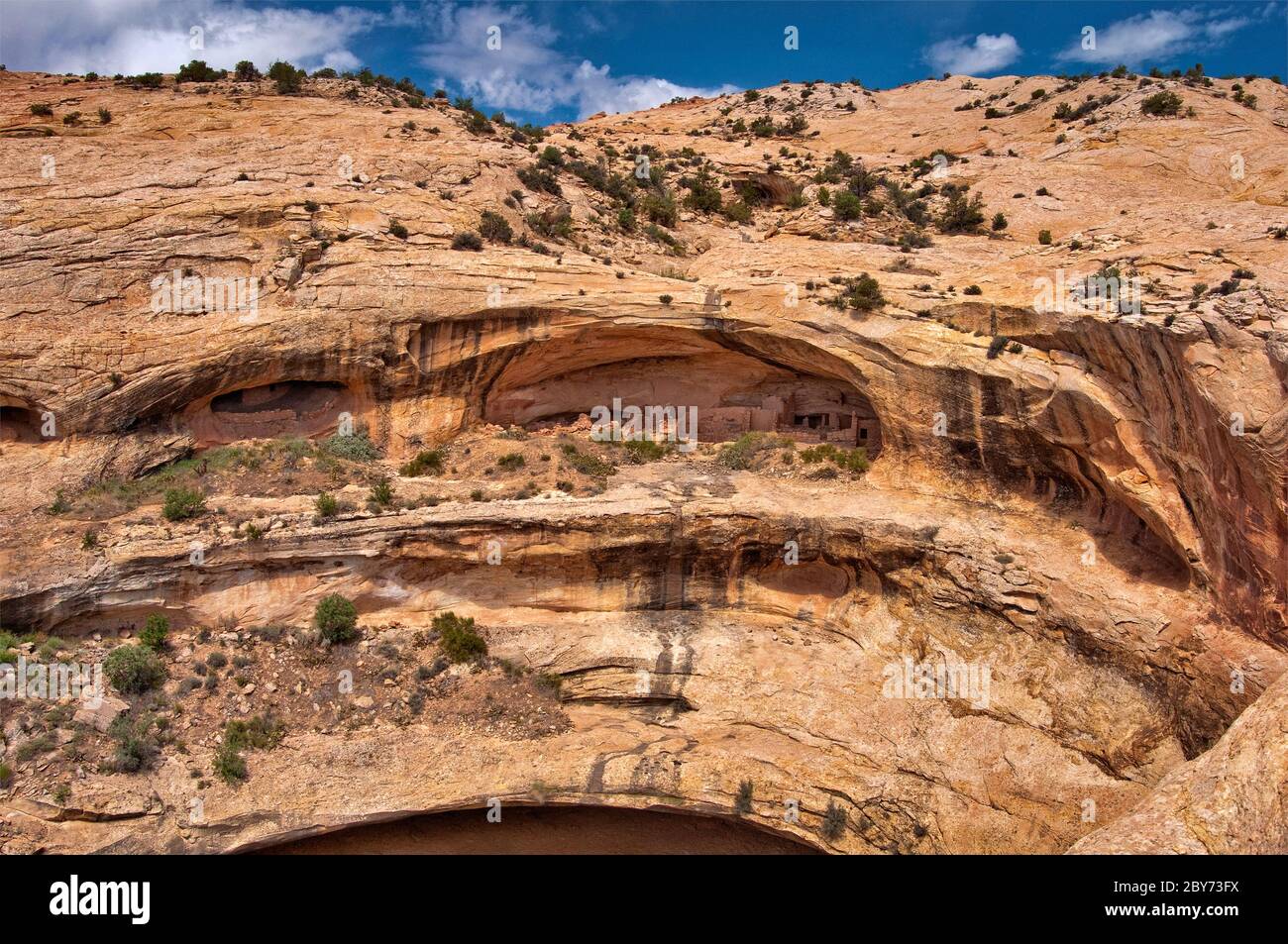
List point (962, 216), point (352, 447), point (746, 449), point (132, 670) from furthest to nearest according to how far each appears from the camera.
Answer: point (962, 216) < point (746, 449) < point (352, 447) < point (132, 670)

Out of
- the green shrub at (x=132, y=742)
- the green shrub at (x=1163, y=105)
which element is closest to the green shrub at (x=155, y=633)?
the green shrub at (x=132, y=742)

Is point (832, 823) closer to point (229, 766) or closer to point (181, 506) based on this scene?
point (229, 766)

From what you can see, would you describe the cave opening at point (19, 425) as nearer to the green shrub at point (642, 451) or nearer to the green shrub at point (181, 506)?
the green shrub at point (181, 506)

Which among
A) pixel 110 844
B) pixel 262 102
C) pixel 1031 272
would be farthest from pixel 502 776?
pixel 262 102

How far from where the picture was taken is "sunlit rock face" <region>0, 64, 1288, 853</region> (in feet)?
36.7

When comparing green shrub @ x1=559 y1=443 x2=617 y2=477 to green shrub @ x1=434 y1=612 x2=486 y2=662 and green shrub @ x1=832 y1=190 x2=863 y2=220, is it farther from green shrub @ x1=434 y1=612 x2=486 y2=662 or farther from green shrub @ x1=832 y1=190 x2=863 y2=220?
green shrub @ x1=832 y1=190 x2=863 y2=220

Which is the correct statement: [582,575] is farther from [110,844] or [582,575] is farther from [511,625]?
[110,844]

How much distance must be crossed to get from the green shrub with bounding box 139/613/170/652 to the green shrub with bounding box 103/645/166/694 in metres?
0.31

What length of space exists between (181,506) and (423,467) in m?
4.42

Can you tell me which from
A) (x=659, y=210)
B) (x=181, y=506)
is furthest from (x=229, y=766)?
(x=659, y=210)

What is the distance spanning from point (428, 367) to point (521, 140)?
10.6 metres

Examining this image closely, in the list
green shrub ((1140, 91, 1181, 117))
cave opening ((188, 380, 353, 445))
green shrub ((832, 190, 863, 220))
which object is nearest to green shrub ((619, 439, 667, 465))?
cave opening ((188, 380, 353, 445))

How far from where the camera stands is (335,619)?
46.4ft

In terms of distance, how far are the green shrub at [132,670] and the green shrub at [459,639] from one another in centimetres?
444
